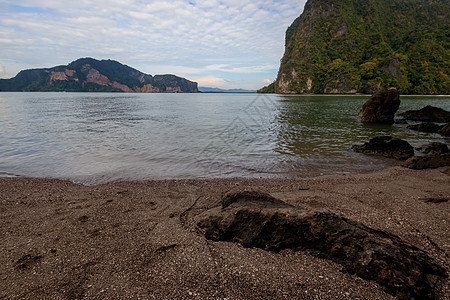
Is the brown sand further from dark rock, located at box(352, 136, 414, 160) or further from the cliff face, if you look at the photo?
the cliff face

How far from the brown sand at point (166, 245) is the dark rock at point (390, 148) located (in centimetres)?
467

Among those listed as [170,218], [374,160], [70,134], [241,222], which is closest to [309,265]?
[241,222]

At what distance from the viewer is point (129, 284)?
3135mm

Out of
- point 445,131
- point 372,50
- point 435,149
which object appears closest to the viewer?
point 435,149

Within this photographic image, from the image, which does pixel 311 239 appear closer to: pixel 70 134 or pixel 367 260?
pixel 367 260

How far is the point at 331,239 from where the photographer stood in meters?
3.60

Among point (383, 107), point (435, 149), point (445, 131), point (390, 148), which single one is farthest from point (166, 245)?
point (383, 107)

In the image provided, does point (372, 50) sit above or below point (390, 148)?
above

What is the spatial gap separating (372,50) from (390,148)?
18005 cm

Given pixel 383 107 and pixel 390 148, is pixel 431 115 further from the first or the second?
pixel 390 148

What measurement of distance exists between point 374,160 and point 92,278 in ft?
40.9

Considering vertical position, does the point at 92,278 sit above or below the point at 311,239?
below

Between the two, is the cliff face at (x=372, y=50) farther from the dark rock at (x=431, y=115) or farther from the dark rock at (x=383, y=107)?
the dark rock at (x=383, y=107)

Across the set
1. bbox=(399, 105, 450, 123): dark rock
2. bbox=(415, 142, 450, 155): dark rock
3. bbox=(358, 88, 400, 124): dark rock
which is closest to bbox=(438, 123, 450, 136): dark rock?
bbox=(358, 88, 400, 124): dark rock
